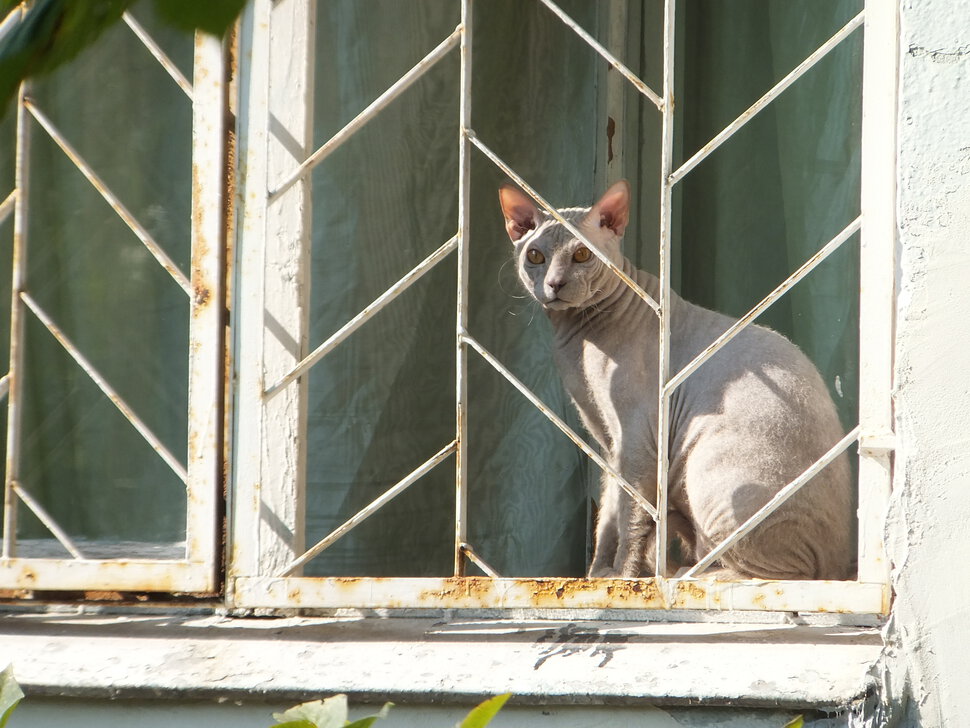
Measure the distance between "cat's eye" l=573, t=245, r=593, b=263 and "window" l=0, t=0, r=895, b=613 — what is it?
29 cm

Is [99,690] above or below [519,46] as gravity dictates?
below

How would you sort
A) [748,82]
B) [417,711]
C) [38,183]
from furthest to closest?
[748,82]
[38,183]
[417,711]

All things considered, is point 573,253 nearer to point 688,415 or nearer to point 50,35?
point 688,415

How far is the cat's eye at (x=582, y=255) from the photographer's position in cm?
281

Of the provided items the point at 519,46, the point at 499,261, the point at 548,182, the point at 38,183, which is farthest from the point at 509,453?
the point at 38,183

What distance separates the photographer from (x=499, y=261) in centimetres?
325

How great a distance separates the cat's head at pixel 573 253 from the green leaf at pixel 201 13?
2.28m

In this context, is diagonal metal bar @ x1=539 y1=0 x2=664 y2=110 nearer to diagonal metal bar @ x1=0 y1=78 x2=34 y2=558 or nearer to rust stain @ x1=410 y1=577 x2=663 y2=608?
rust stain @ x1=410 y1=577 x2=663 y2=608

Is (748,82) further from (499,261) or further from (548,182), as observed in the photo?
(499,261)

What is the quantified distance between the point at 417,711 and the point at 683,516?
1179 millimetres

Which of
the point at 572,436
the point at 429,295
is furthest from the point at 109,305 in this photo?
the point at 572,436

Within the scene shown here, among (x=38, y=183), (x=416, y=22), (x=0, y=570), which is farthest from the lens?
(x=416, y=22)

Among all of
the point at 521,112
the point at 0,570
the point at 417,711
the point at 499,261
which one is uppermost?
the point at 521,112

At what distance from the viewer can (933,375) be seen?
1.62m
